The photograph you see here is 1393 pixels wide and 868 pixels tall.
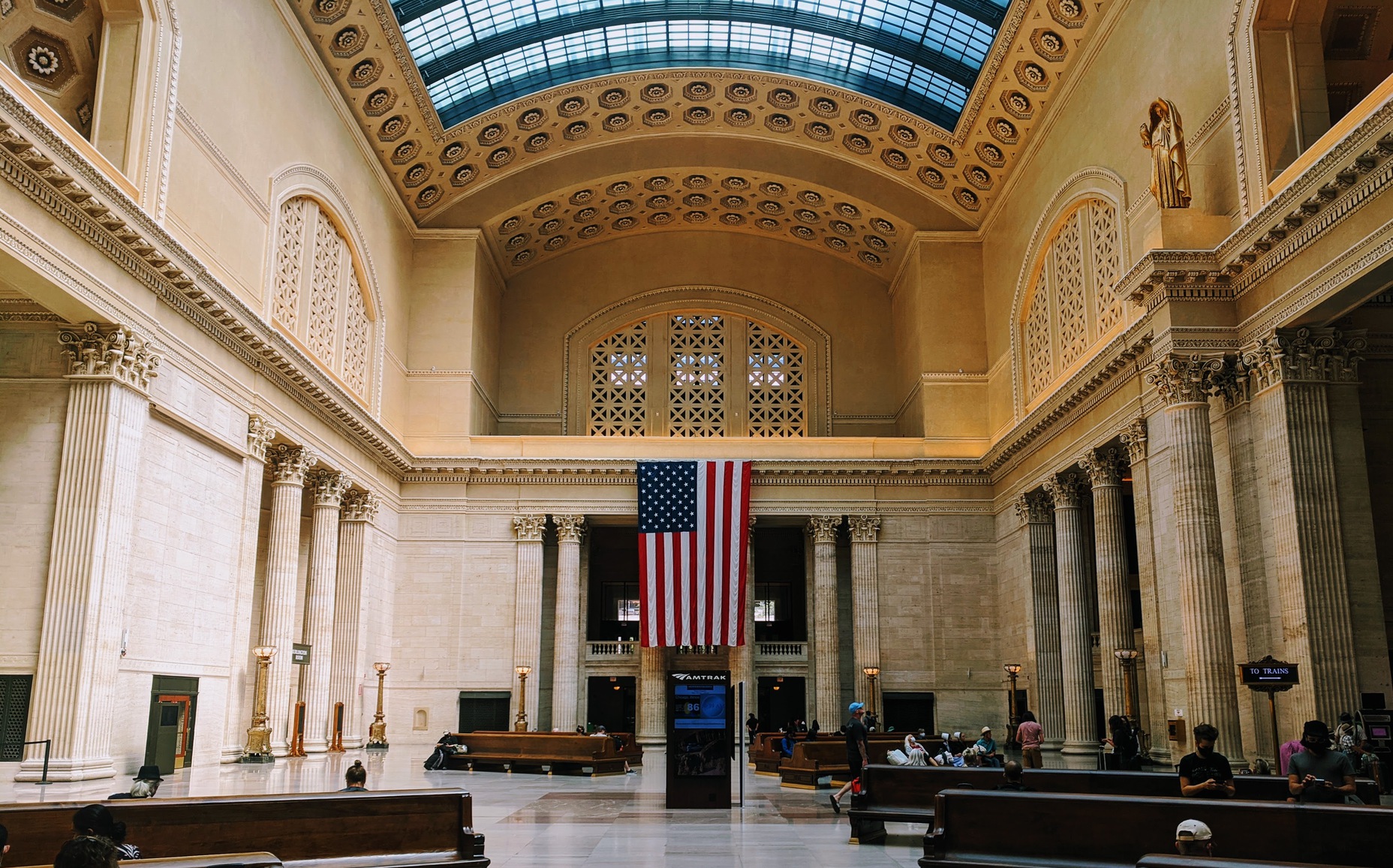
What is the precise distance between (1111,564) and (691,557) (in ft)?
37.2

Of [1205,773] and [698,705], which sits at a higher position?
[698,705]

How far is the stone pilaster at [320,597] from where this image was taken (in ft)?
87.7

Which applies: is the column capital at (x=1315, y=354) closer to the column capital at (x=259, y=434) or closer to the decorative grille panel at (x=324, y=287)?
the column capital at (x=259, y=434)

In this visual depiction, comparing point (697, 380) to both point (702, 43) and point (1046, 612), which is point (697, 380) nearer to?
point (702, 43)

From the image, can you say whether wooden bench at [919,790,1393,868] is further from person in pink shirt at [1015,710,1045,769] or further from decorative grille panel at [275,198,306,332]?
decorative grille panel at [275,198,306,332]

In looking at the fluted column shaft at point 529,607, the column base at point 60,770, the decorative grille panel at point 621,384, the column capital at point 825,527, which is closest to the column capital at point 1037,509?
Result: the column capital at point 825,527

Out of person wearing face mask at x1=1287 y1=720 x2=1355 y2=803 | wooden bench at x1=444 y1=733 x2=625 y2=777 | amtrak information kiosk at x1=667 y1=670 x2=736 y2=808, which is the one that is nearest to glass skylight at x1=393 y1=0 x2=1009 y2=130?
wooden bench at x1=444 y1=733 x2=625 y2=777

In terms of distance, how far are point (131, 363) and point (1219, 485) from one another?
56.8ft

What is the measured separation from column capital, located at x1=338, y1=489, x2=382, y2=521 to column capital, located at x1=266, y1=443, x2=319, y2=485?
400 centimetres

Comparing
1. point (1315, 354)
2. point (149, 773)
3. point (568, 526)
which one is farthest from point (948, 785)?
point (568, 526)

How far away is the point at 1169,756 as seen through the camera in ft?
67.5

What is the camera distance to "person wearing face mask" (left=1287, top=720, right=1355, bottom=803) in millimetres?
8625

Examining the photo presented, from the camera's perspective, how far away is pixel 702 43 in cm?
3073

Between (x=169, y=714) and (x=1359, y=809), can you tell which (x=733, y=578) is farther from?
(x=1359, y=809)
